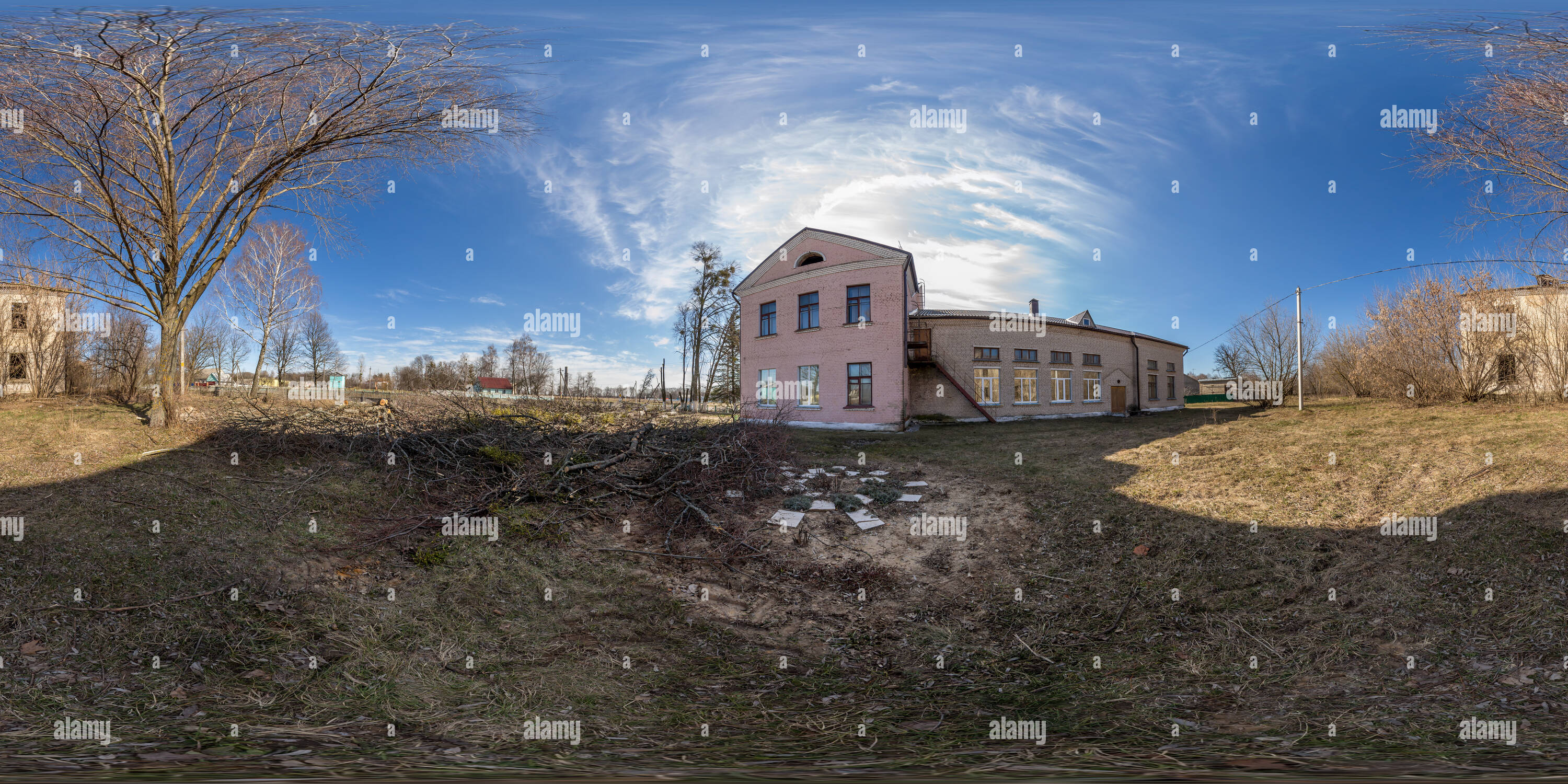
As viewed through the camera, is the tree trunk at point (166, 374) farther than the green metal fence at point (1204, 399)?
No

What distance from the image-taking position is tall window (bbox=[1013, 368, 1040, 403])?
30406 mm

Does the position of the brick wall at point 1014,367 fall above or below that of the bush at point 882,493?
above

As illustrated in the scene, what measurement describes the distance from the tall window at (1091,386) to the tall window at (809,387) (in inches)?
668

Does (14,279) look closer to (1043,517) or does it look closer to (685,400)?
(1043,517)

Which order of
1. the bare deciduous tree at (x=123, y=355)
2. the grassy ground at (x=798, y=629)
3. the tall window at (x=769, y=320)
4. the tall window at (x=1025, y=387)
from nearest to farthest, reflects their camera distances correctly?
the grassy ground at (x=798, y=629)
the bare deciduous tree at (x=123, y=355)
the tall window at (x=769, y=320)
the tall window at (x=1025, y=387)

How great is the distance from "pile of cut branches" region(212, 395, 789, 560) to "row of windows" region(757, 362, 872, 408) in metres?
11.1

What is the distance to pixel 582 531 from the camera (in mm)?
8875

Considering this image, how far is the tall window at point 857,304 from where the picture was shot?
23.7 m

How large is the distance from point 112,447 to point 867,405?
19.3 meters

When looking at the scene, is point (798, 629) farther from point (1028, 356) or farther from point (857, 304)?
point (1028, 356)

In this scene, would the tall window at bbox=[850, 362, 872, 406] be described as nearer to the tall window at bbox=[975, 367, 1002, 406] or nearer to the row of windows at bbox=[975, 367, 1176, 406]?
the row of windows at bbox=[975, 367, 1176, 406]

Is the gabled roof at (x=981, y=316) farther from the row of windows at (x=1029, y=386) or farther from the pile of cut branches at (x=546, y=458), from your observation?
the pile of cut branches at (x=546, y=458)

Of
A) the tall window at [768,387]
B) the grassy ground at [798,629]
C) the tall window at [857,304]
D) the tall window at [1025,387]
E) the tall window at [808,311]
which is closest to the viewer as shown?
the grassy ground at [798,629]

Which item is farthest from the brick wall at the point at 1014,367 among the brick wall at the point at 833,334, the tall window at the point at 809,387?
the tall window at the point at 809,387
